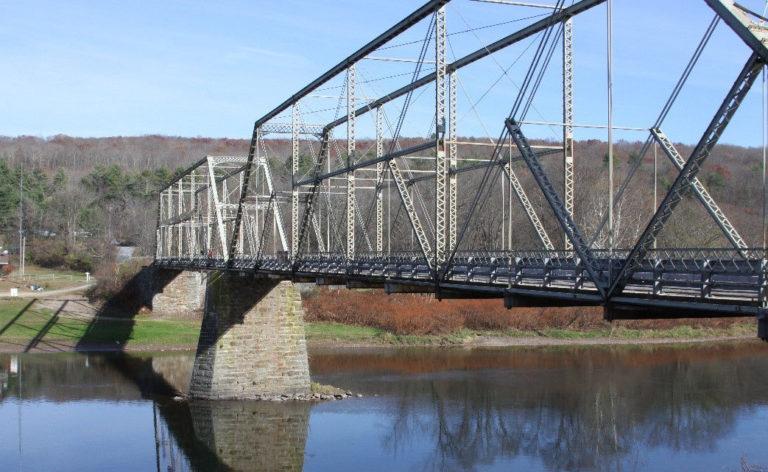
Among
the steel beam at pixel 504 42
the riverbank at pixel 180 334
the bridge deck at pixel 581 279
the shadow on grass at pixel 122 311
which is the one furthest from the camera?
the shadow on grass at pixel 122 311

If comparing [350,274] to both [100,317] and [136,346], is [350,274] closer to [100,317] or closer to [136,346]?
[136,346]

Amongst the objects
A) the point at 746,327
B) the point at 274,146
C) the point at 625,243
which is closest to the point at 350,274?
the point at 625,243

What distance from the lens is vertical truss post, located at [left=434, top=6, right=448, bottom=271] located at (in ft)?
70.0

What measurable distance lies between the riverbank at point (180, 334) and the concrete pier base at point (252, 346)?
64.0 feet

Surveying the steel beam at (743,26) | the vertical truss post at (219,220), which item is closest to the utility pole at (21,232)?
the vertical truss post at (219,220)

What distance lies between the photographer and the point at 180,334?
5891 centimetres

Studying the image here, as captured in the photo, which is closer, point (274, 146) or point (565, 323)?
point (565, 323)

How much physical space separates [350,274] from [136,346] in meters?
32.9

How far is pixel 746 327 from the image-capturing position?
2527 inches

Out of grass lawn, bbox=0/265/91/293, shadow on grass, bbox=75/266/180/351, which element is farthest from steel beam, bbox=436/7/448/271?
grass lawn, bbox=0/265/91/293

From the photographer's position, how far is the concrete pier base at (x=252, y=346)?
1460 inches

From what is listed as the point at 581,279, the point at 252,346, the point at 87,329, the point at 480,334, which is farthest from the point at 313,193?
the point at 87,329

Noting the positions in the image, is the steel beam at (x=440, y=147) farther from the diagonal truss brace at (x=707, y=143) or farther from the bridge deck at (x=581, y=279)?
the diagonal truss brace at (x=707, y=143)

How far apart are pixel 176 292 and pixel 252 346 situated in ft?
99.4
